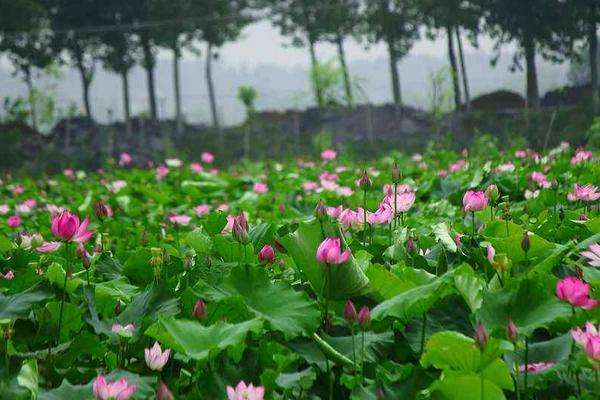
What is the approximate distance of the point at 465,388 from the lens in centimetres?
121

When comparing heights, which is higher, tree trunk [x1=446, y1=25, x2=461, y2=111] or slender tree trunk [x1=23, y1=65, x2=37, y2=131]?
slender tree trunk [x1=23, y1=65, x2=37, y2=131]

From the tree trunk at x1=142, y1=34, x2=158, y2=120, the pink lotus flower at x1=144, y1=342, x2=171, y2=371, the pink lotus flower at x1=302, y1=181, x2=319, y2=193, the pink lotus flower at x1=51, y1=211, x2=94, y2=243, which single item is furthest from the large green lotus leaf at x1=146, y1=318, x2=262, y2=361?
the tree trunk at x1=142, y1=34, x2=158, y2=120

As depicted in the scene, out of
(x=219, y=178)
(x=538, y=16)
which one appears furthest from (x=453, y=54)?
(x=219, y=178)

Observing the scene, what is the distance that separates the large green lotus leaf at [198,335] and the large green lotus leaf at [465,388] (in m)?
0.33

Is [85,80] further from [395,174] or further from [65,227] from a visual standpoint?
[65,227]

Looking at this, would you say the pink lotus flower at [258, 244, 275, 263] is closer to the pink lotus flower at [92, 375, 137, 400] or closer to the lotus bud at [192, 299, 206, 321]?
the lotus bud at [192, 299, 206, 321]

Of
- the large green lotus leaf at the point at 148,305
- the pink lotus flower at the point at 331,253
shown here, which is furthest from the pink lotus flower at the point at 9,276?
the pink lotus flower at the point at 331,253

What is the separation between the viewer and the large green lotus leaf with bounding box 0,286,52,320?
1.59 metres

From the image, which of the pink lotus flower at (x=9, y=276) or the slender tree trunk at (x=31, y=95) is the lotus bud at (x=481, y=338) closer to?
the pink lotus flower at (x=9, y=276)

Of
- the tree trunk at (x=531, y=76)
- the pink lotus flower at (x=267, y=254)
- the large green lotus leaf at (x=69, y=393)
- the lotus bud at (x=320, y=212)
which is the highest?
the tree trunk at (x=531, y=76)

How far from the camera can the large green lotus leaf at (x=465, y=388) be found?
1188 mm

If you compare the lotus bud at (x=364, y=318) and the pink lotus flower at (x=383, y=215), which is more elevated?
the pink lotus flower at (x=383, y=215)

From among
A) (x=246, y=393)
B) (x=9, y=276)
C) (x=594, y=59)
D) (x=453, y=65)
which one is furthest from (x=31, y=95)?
(x=246, y=393)

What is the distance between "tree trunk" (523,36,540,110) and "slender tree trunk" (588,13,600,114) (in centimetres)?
66
